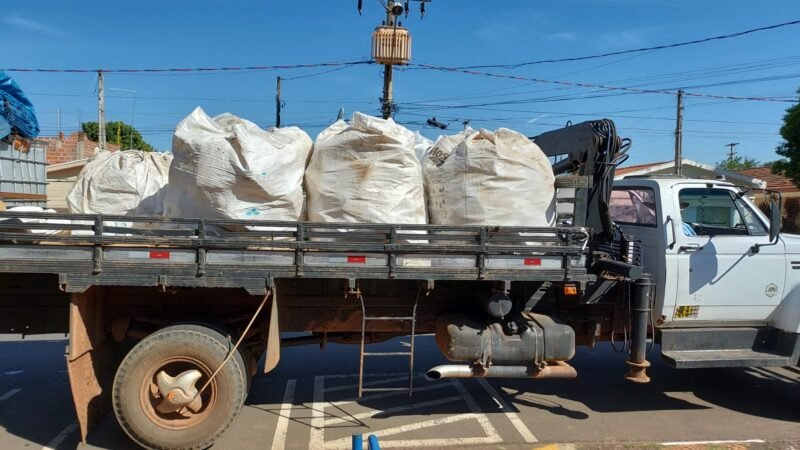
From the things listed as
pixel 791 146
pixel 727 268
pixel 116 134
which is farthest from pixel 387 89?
pixel 116 134

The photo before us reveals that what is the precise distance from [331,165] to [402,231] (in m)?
0.73

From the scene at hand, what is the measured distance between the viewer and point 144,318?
4133 mm

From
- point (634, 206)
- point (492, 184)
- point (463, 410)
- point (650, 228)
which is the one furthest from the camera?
point (634, 206)

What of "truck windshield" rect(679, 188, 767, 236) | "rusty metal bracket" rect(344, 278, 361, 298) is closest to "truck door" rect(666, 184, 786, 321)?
"truck windshield" rect(679, 188, 767, 236)

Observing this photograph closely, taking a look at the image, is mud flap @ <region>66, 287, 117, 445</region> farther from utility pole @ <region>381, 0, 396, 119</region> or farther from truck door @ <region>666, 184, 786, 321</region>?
utility pole @ <region>381, 0, 396, 119</region>

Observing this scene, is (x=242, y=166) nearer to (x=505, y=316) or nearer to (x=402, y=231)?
(x=402, y=231)

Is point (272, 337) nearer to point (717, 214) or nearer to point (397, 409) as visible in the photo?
point (397, 409)

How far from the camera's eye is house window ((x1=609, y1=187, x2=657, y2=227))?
470cm

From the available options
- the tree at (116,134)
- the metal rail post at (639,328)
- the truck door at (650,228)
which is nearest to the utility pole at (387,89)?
the truck door at (650,228)

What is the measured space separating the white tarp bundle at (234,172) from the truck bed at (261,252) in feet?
0.63

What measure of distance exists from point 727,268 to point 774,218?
54 cm

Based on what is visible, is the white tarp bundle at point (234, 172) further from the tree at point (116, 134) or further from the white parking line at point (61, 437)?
the tree at point (116, 134)

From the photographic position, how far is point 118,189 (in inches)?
174

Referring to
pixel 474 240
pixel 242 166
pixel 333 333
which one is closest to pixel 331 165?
pixel 242 166
